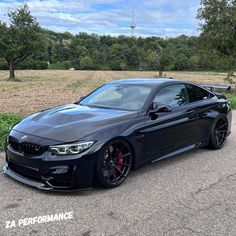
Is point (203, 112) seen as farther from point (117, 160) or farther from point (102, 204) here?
point (102, 204)

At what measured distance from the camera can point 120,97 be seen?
6074 mm

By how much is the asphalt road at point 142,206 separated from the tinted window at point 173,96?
3.53 feet

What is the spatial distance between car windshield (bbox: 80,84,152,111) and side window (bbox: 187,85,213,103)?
3.51 ft

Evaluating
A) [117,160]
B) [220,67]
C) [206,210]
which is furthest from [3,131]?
[220,67]

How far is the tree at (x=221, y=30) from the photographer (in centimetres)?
2000

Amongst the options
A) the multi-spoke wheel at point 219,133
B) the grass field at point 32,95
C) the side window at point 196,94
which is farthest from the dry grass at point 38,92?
the multi-spoke wheel at point 219,133

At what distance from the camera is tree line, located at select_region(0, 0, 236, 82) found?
859 inches

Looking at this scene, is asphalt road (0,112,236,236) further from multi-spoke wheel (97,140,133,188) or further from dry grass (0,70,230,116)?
dry grass (0,70,230,116)

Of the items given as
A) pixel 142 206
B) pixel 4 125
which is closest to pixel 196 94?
pixel 142 206

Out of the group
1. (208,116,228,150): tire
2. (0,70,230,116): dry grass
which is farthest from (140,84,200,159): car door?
(0,70,230,116): dry grass

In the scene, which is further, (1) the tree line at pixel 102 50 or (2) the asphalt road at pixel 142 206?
(1) the tree line at pixel 102 50

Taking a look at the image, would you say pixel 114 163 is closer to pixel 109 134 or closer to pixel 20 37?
pixel 109 134

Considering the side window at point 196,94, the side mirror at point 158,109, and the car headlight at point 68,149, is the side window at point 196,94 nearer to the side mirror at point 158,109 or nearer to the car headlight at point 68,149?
the side mirror at point 158,109

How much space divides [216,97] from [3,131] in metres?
4.21
